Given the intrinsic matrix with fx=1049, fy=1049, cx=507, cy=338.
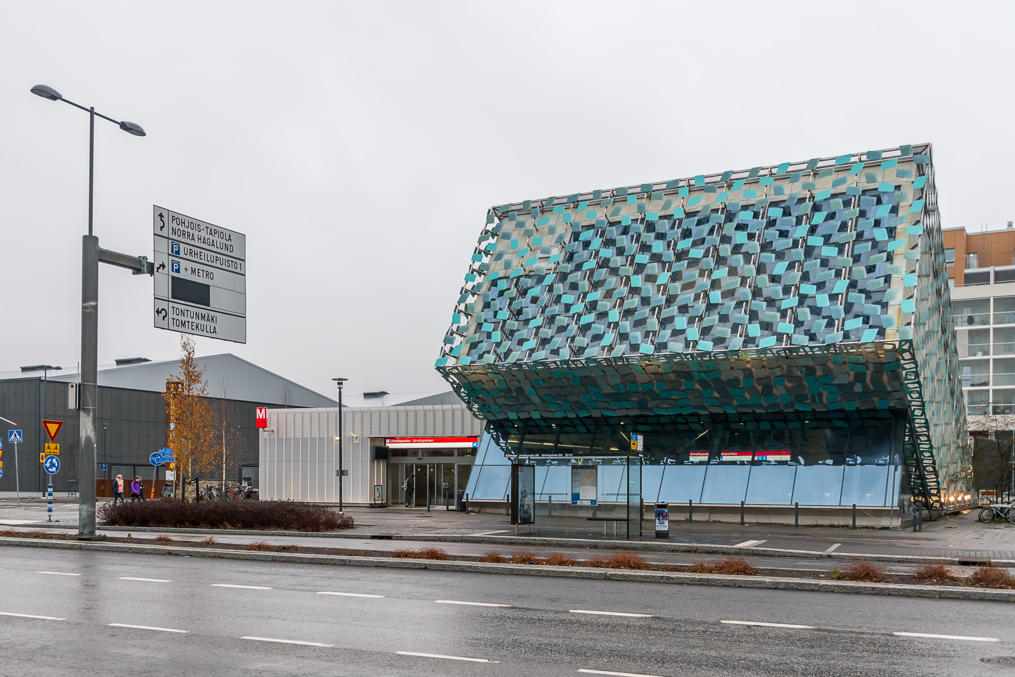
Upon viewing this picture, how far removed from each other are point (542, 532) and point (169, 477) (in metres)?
28.6

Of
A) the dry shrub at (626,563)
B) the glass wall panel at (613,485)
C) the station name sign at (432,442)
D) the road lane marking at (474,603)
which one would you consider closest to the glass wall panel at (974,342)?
the station name sign at (432,442)

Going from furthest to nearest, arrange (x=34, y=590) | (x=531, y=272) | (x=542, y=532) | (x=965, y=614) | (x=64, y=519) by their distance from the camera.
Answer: (x=531, y=272) < (x=64, y=519) < (x=542, y=532) < (x=34, y=590) < (x=965, y=614)

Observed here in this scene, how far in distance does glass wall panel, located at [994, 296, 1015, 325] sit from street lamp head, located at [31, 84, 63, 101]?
4232 inches

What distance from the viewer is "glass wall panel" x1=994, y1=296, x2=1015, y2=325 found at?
111875 mm

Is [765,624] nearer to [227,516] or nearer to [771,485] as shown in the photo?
[227,516]

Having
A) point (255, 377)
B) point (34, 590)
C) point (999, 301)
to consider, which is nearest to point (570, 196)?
point (34, 590)

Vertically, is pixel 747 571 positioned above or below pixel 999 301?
below

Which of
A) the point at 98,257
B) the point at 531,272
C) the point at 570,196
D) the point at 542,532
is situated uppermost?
the point at 570,196

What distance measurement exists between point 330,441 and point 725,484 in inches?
934

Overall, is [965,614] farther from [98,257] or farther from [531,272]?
[531,272]

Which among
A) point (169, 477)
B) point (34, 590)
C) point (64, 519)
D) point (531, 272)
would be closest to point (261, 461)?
point (169, 477)

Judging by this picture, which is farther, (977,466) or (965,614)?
(977,466)

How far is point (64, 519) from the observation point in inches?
1687

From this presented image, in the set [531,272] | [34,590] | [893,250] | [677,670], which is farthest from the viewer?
[531,272]
